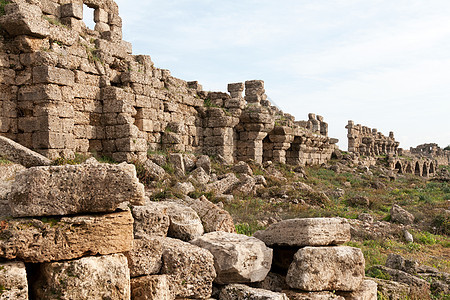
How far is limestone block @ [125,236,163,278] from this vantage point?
3.92 m

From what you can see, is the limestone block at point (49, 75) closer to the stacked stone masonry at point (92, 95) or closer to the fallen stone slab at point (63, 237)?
the stacked stone masonry at point (92, 95)

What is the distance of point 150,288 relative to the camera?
12.5 ft

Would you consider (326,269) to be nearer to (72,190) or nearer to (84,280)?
(84,280)

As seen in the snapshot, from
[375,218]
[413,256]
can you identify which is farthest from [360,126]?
[413,256]

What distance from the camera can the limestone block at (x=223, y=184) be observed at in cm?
1135

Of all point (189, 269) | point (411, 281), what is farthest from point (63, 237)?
point (411, 281)

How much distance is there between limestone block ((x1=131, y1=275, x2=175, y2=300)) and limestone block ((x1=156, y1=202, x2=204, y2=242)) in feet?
3.81

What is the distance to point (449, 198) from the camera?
16.2m

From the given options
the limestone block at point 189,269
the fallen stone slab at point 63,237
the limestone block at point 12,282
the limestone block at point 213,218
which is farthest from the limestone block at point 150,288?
the limestone block at point 213,218

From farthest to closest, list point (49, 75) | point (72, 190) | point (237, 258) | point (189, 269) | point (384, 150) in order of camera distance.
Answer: point (384, 150)
point (49, 75)
point (237, 258)
point (189, 269)
point (72, 190)

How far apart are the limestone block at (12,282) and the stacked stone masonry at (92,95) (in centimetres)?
674

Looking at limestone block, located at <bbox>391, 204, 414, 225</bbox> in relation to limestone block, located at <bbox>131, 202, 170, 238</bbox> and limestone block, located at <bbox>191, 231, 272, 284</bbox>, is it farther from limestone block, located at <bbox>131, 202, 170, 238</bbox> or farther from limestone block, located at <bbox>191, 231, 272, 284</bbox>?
limestone block, located at <bbox>131, 202, 170, 238</bbox>

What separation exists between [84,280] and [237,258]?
5.86 feet

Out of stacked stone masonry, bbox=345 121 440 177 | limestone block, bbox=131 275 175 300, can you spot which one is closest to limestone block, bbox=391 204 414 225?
limestone block, bbox=131 275 175 300
